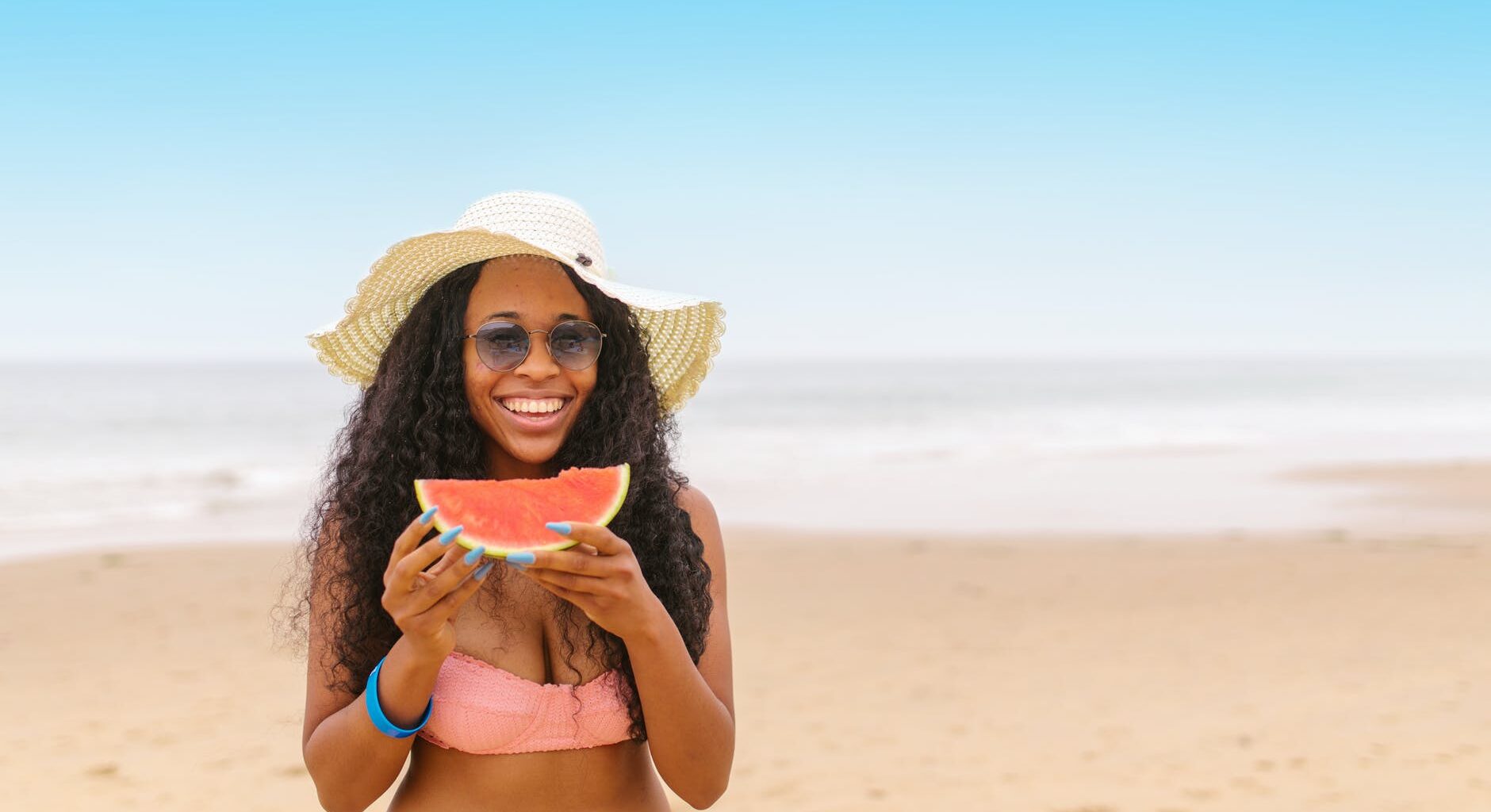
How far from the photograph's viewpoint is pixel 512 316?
262 cm

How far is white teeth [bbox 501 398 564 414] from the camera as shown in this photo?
8.39 feet

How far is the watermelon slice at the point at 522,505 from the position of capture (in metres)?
2.08

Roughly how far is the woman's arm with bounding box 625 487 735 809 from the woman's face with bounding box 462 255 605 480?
0.55m

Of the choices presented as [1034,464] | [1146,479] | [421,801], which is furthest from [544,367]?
[1034,464]

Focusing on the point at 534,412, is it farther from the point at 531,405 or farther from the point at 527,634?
→ the point at 527,634

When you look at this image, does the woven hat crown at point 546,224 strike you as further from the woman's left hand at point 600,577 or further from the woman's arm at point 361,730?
the woman's arm at point 361,730

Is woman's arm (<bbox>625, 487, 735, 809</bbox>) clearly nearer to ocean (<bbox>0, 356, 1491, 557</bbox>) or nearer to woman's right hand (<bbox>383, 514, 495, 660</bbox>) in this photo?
woman's right hand (<bbox>383, 514, 495, 660</bbox>)

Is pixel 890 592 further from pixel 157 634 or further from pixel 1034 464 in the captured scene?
pixel 1034 464

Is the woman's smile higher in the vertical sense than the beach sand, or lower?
higher

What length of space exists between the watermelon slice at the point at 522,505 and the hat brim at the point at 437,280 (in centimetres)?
47

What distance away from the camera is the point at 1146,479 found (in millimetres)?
17938

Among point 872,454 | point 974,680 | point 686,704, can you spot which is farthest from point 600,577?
point 872,454

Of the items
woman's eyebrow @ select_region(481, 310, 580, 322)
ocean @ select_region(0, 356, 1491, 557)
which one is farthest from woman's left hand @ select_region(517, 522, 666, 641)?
ocean @ select_region(0, 356, 1491, 557)

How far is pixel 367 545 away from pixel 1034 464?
1933cm
